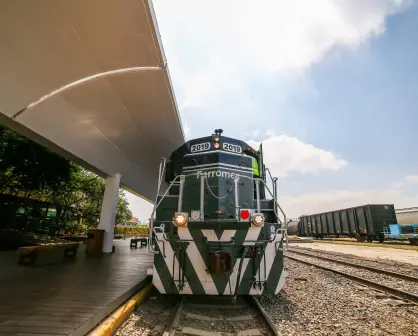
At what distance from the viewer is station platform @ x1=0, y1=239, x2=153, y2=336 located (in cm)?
252

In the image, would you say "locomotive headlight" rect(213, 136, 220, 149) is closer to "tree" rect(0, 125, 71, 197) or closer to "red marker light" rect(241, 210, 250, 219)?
"red marker light" rect(241, 210, 250, 219)

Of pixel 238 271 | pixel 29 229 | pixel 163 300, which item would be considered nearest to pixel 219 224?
pixel 238 271

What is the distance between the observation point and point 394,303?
4.16m

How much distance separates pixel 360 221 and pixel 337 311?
1966 cm

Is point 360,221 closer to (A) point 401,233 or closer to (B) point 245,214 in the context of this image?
(A) point 401,233

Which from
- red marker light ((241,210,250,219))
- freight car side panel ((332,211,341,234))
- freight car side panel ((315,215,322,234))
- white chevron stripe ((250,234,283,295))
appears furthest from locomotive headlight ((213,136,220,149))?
freight car side panel ((315,215,322,234))

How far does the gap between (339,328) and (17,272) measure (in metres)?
6.16

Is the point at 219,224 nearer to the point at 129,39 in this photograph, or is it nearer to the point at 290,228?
the point at 129,39

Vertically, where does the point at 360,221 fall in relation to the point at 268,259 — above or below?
above

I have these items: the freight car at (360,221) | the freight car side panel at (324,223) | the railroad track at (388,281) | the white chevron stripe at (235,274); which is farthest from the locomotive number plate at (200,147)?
the freight car side panel at (324,223)

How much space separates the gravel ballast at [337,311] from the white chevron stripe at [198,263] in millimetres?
973

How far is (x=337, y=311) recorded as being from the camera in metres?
3.70

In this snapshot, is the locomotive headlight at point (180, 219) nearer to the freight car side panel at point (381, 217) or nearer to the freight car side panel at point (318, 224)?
the freight car side panel at point (381, 217)

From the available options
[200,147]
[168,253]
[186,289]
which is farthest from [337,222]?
[168,253]
